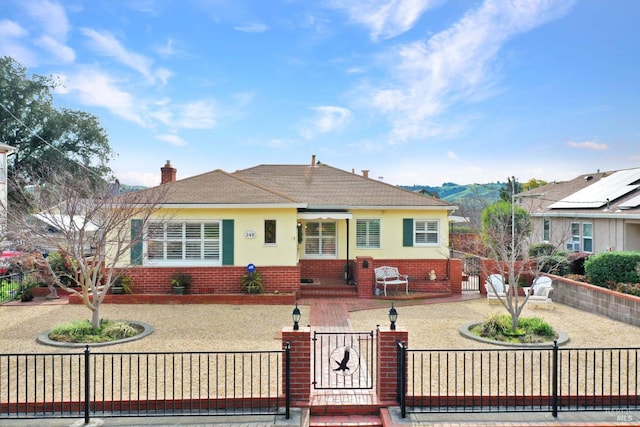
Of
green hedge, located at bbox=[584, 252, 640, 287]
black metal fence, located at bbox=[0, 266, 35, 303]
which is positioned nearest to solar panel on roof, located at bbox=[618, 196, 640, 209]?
green hedge, located at bbox=[584, 252, 640, 287]

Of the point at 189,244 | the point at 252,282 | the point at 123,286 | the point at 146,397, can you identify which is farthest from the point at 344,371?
the point at 123,286

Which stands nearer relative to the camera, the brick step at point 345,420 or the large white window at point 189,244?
the brick step at point 345,420

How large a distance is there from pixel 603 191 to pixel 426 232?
1344cm

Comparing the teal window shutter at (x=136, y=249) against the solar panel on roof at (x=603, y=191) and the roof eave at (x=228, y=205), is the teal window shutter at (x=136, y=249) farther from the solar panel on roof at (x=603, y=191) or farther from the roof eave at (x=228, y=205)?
the solar panel on roof at (x=603, y=191)

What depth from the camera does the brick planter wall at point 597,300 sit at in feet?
38.8

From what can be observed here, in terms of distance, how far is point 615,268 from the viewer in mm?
14039

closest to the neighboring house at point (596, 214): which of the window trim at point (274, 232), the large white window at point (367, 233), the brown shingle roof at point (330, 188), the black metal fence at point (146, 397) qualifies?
the brown shingle roof at point (330, 188)

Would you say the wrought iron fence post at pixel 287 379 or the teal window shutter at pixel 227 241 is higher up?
the teal window shutter at pixel 227 241

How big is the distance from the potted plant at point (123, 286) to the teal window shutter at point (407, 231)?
10786 mm

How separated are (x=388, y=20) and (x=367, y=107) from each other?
282 inches

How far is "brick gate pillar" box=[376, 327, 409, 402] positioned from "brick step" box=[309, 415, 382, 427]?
40 centimetres

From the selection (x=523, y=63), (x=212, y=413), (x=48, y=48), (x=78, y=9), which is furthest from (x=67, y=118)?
(x=212, y=413)

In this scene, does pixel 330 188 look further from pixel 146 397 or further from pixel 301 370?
pixel 146 397

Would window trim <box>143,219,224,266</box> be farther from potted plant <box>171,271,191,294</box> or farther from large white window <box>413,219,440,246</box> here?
large white window <box>413,219,440,246</box>
